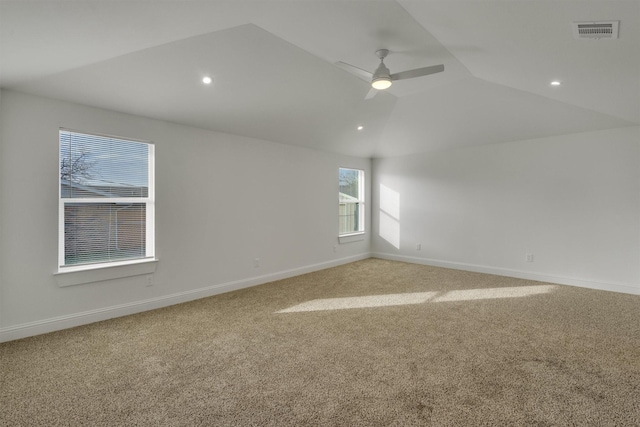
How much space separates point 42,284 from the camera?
3049 mm

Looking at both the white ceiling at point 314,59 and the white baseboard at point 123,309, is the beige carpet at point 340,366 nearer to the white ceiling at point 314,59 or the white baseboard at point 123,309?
the white baseboard at point 123,309

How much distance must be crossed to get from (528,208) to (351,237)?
3.17 m

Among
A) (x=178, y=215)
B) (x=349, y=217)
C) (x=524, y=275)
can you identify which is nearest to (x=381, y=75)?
(x=178, y=215)

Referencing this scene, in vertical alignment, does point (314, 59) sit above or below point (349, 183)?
above

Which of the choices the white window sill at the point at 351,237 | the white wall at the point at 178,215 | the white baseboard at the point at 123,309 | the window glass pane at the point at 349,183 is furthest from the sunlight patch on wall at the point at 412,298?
the window glass pane at the point at 349,183

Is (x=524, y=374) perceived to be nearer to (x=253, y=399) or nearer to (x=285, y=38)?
(x=253, y=399)

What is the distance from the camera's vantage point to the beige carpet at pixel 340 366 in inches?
74.6

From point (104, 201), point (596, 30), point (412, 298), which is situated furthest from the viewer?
point (412, 298)

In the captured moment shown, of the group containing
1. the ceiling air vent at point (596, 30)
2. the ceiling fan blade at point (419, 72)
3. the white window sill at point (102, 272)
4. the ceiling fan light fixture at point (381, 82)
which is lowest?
the white window sill at point (102, 272)

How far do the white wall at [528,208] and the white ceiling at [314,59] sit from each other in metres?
0.50

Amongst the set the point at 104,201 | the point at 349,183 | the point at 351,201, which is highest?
the point at 349,183

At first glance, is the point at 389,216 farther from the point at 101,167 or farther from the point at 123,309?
the point at 101,167

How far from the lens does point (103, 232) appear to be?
3490 mm

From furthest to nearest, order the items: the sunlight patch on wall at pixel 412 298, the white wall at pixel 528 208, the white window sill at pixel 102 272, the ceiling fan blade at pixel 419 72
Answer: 1. the white wall at pixel 528 208
2. the sunlight patch on wall at pixel 412 298
3. the white window sill at pixel 102 272
4. the ceiling fan blade at pixel 419 72
